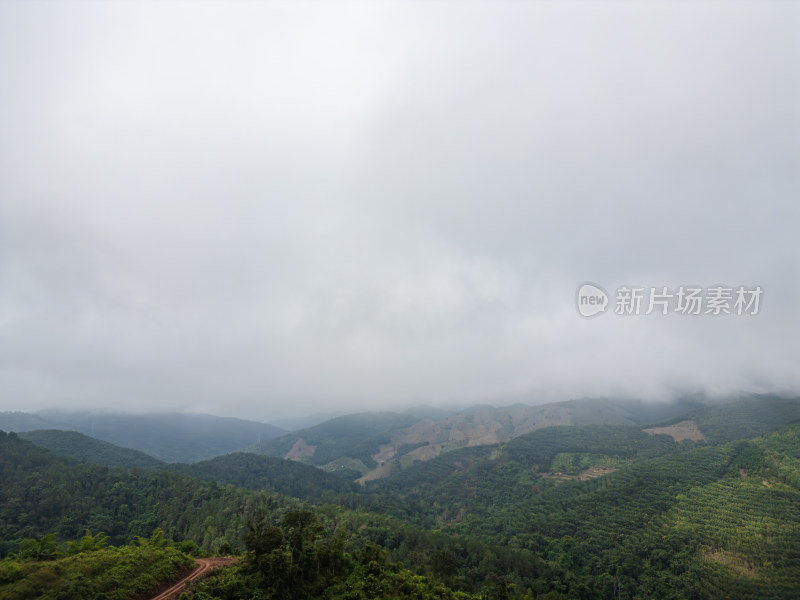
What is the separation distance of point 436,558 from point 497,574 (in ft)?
122

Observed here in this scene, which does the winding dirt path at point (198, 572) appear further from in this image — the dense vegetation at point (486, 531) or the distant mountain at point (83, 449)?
the distant mountain at point (83, 449)

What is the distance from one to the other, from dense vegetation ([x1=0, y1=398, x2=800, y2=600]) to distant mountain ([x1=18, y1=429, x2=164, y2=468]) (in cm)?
6143

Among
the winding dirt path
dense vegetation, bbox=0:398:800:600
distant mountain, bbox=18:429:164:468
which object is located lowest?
distant mountain, bbox=18:429:164:468

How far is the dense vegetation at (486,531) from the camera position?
32188 mm

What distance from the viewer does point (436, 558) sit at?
53344 mm

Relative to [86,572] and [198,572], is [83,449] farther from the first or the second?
[86,572]

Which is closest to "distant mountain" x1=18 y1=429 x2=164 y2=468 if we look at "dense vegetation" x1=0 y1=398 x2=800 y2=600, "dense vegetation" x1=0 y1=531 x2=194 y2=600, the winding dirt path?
"dense vegetation" x1=0 y1=398 x2=800 y2=600

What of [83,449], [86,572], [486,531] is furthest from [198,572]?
[83,449]

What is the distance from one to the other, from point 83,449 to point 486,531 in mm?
207306

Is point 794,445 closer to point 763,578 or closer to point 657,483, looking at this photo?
point 657,483

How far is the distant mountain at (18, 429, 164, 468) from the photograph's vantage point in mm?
172000

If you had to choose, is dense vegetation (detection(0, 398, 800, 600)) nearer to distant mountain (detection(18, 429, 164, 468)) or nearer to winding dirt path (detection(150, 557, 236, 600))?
winding dirt path (detection(150, 557, 236, 600))

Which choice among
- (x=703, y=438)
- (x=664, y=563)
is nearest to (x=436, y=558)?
(x=664, y=563)

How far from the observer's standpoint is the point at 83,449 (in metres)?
183
